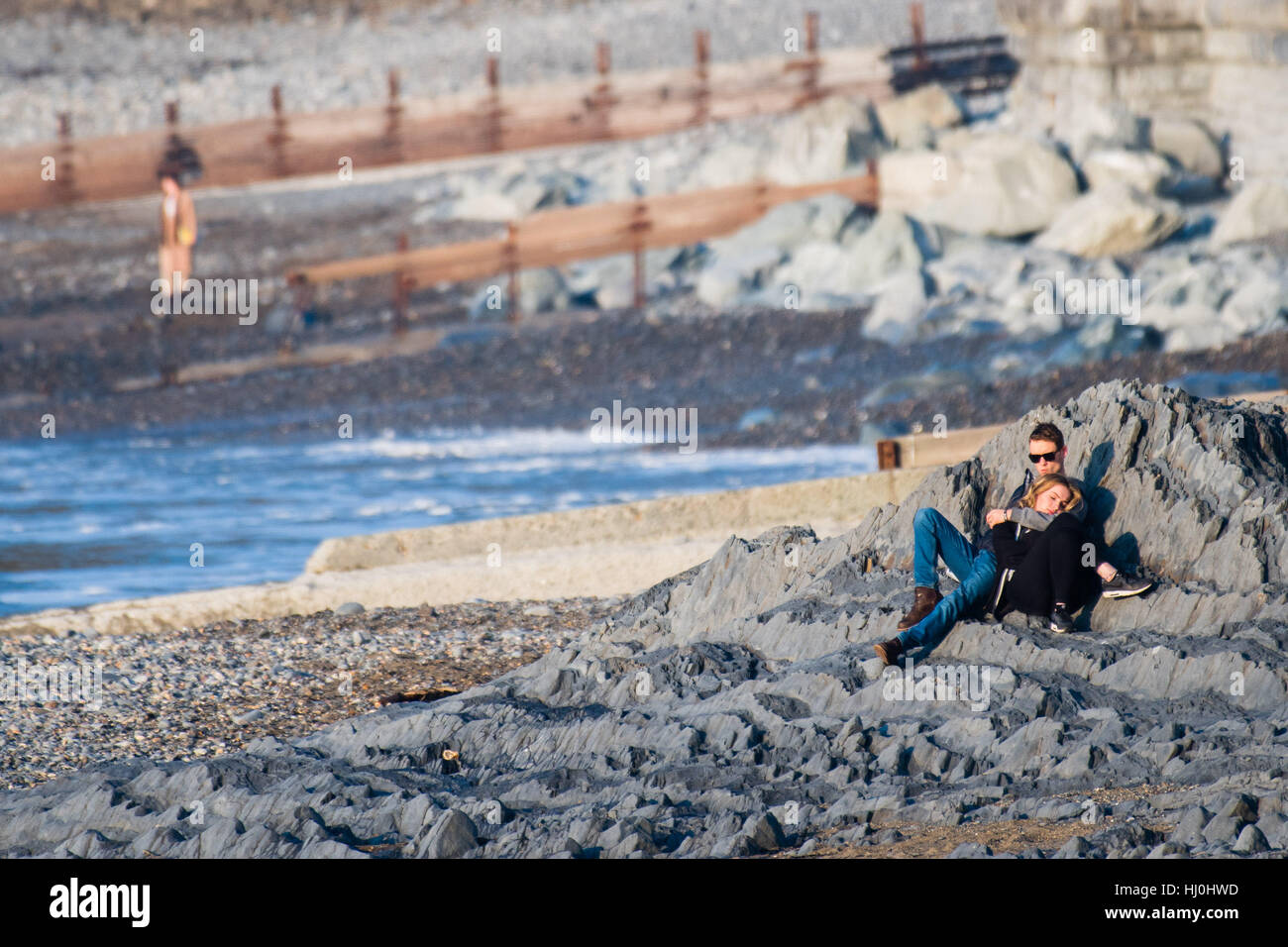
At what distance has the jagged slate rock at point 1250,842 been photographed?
514 centimetres

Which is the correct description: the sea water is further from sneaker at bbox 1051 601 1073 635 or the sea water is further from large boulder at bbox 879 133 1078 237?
large boulder at bbox 879 133 1078 237

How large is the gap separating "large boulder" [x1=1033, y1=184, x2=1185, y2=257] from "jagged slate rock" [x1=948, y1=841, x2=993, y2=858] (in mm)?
15425

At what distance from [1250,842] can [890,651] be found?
1.89 m

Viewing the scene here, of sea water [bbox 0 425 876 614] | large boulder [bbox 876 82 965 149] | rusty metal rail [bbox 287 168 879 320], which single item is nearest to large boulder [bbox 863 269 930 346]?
rusty metal rail [bbox 287 168 879 320]

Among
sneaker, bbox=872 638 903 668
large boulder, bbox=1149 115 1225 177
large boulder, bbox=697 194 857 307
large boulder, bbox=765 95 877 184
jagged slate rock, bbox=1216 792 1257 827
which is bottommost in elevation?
jagged slate rock, bbox=1216 792 1257 827

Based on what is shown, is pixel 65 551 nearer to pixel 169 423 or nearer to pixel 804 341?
pixel 169 423

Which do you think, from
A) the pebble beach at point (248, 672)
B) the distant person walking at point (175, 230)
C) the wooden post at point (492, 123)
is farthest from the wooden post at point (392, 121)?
the pebble beach at point (248, 672)

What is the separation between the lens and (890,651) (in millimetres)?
6730

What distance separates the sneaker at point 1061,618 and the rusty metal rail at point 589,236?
582 inches

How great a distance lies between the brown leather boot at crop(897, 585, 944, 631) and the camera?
684 centimetres

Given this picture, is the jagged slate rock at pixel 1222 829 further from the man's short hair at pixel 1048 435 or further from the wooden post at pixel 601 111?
the wooden post at pixel 601 111

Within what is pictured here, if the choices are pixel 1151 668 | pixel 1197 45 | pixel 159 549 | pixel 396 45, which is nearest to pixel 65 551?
pixel 159 549

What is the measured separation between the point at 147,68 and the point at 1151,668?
3979 centimetres

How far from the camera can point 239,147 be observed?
29609mm
